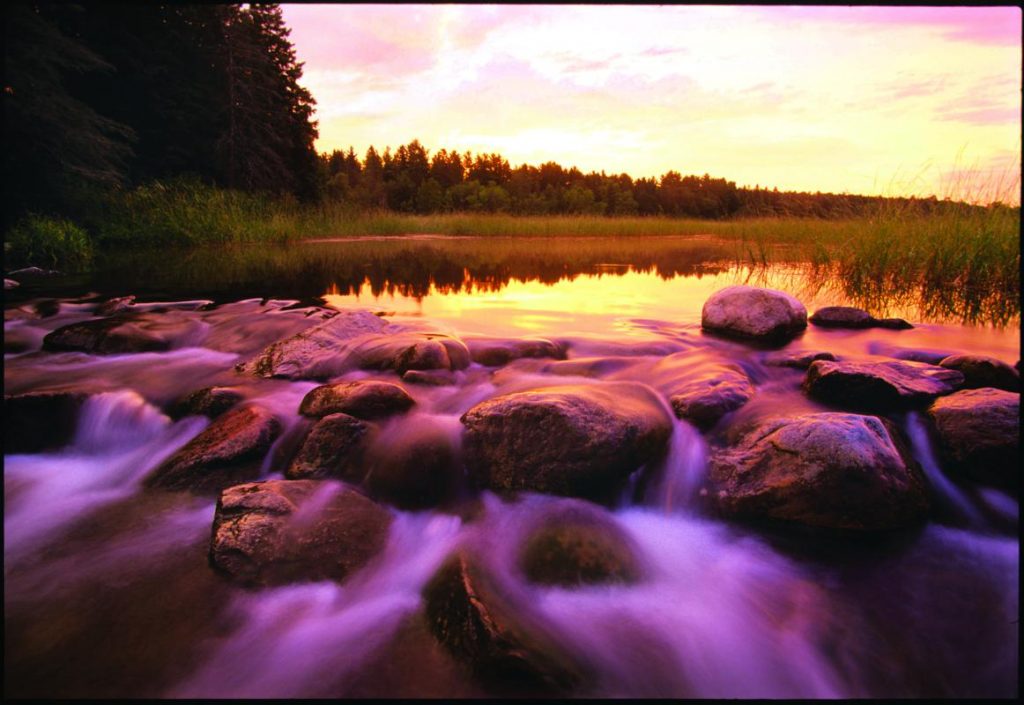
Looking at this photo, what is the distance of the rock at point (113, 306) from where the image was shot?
598 centimetres

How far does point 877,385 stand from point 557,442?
2047mm

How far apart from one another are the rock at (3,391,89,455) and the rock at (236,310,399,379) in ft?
3.65

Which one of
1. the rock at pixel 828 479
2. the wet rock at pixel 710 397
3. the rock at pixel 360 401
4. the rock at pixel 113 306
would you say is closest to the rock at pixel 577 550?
the rock at pixel 828 479

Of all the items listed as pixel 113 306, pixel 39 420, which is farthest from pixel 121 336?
pixel 113 306

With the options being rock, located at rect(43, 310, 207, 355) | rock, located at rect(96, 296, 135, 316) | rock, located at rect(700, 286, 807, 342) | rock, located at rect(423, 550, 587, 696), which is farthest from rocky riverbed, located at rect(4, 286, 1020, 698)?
rock, located at rect(96, 296, 135, 316)

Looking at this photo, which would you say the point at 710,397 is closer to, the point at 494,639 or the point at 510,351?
the point at 510,351

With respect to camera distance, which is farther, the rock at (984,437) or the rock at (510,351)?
the rock at (510,351)

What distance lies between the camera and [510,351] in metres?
4.43

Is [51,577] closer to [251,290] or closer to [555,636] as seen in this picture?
[555,636]

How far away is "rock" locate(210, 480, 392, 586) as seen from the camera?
2160 mm

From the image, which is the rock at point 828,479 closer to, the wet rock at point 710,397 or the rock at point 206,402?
the wet rock at point 710,397

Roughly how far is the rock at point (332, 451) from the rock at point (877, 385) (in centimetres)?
289

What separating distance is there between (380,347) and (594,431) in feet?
7.07

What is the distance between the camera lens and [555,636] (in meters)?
1.86
